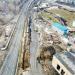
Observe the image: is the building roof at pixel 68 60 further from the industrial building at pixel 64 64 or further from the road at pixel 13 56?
the road at pixel 13 56

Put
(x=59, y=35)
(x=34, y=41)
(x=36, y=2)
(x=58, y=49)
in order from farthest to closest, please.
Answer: (x=36, y=2), (x=59, y=35), (x=34, y=41), (x=58, y=49)

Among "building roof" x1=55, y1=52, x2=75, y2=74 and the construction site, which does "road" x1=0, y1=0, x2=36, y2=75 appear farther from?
"building roof" x1=55, y1=52, x2=75, y2=74

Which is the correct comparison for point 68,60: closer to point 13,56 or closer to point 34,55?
point 34,55

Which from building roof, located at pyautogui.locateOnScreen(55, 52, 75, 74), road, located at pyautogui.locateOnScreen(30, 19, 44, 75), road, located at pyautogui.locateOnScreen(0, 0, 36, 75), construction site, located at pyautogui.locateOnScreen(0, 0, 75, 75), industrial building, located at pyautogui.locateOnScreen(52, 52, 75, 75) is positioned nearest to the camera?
industrial building, located at pyautogui.locateOnScreen(52, 52, 75, 75)

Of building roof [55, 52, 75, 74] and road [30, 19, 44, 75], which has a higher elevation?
building roof [55, 52, 75, 74]

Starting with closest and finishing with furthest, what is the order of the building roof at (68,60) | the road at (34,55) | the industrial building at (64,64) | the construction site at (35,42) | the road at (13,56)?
the industrial building at (64,64)
the building roof at (68,60)
the construction site at (35,42)
the road at (34,55)
the road at (13,56)

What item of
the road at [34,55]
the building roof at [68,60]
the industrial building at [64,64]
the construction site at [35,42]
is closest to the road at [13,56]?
the construction site at [35,42]

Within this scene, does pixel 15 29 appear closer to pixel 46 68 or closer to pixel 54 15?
pixel 54 15

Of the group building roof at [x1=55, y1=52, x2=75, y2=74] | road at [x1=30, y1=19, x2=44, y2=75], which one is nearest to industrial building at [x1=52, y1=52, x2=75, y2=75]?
building roof at [x1=55, y1=52, x2=75, y2=74]

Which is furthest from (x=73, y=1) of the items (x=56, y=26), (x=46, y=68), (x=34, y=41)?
(x=46, y=68)
